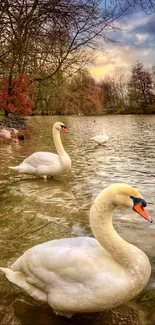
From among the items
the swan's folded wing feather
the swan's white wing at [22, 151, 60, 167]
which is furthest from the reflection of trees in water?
the swan's white wing at [22, 151, 60, 167]

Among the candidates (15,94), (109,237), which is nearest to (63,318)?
(109,237)

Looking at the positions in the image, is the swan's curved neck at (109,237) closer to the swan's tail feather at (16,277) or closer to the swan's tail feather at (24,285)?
the swan's tail feather at (24,285)

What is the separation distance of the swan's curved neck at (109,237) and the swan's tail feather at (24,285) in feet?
2.12

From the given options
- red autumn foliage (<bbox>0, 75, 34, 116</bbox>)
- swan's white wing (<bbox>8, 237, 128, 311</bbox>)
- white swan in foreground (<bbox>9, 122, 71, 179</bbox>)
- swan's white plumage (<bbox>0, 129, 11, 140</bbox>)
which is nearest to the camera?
swan's white wing (<bbox>8, 237, 128, 311</bbox>)

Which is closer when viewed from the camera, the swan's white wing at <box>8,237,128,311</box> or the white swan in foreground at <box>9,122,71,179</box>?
the swan's white wing at <box>8,237,128,311</box>

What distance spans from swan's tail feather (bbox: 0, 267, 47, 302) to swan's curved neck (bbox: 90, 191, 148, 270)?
2.12 ft

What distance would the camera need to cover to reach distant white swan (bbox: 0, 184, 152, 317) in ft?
8.24

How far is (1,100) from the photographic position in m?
21.6

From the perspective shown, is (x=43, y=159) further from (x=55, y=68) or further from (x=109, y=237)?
(x=55, y=68)

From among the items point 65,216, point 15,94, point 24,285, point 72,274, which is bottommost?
point 65,216

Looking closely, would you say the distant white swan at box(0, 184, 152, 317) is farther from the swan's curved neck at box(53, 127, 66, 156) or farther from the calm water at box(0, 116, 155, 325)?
the swan's curved neck at box(53, 127, 66, 156)

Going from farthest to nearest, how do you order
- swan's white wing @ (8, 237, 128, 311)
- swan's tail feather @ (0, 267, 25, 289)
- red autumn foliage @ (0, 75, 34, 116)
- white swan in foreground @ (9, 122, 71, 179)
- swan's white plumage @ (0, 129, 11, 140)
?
red autumn foliage @ (0, 75, 34, 116) < swan's white plumage @ (0, 129, 11, 140) < white swan in foreground @ (9, 122, 71, 179) < swan's tail feather @ (0, 267, 25, 289) < swan's white wing @ (8, 237, 128, 311)

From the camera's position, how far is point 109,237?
9.00ft

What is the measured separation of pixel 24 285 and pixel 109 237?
2.79 feet
